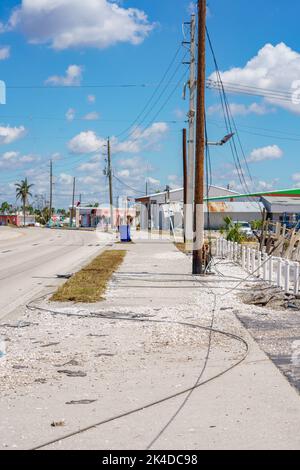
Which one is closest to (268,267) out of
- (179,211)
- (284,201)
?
(284,201)

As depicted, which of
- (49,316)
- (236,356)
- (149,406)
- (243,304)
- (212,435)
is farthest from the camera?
(243,304)

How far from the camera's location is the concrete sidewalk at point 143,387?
5.09 metres

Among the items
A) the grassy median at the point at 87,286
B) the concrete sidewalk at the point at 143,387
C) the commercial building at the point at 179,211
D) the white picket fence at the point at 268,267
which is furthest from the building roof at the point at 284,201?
the concrete sidewalk at the point at 143,387

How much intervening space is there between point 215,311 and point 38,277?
8.58 m

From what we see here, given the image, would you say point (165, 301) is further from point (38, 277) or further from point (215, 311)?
point (38, 277)

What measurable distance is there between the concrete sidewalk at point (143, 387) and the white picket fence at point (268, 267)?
309cm

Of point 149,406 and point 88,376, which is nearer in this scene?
point 149,406

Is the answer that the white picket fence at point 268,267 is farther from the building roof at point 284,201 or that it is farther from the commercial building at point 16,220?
the commercial building at point 16,220

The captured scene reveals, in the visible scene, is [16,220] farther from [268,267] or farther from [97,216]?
[268,267]

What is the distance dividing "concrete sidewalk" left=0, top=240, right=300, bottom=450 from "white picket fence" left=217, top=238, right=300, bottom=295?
3.09 metres

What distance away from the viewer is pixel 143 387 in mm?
6660
